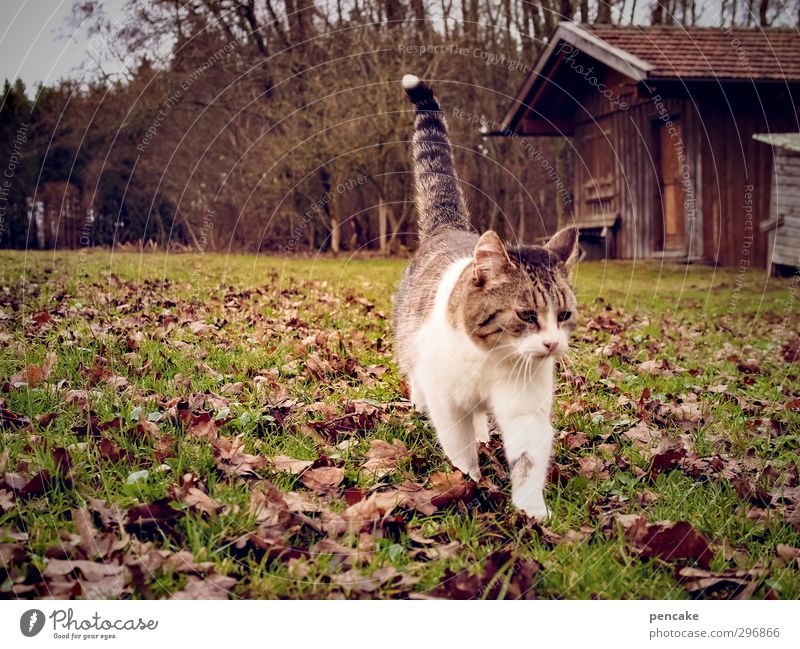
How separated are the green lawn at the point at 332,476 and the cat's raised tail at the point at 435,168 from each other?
1.00 meters

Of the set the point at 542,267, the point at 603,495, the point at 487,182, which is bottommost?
the point at 603,495

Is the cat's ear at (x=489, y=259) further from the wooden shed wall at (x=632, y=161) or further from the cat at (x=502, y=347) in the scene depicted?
the wooden shed wall at (x=632, y=161)

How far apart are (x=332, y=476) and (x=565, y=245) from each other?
1296mm

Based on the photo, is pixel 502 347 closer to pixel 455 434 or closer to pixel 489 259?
pixel 489 259

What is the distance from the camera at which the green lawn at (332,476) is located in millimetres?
1919

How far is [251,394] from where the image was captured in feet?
10.5

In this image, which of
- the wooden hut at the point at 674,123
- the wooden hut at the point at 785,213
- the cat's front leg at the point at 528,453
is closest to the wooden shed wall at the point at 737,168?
the wooden hut at the point at 674,123

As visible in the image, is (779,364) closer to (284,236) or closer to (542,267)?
(542,267)

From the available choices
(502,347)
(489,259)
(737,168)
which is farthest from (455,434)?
(737,168)

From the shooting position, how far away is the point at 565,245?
109 inches

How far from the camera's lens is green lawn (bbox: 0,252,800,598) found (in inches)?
75.5

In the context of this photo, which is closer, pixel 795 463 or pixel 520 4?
pixel 795 463
